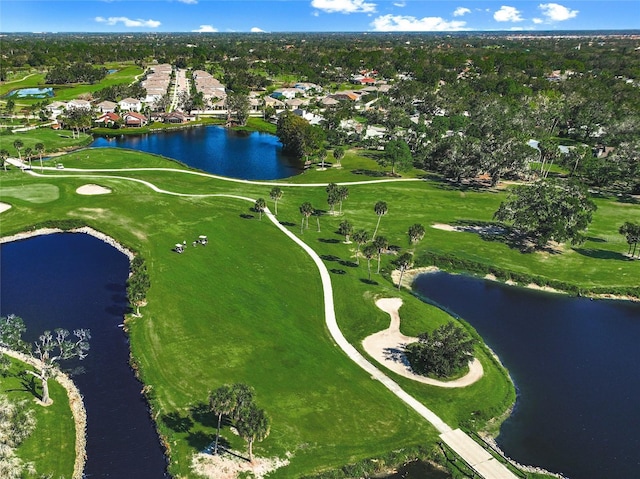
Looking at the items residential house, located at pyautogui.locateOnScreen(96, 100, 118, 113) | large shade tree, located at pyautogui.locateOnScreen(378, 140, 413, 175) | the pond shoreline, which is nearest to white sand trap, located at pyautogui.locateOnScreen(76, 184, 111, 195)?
the pond shoreline

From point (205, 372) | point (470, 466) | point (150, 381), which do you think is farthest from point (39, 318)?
point (470, 466)

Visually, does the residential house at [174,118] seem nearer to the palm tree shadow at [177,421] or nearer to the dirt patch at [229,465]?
the palm tree shadow at [177,421]

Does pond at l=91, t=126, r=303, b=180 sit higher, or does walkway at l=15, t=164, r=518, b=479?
pond at l=91, t=126, r=303, b=180

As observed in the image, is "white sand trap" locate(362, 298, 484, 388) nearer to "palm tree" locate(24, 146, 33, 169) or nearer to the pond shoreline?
the pond shoreline

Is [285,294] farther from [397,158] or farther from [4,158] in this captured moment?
[4,158]

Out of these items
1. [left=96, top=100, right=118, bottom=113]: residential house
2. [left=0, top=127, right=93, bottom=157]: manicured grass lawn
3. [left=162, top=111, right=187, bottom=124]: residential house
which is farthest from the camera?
[left=162, top=111, right=187, bottom=124]: residential house

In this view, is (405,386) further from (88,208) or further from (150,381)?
(88,208)

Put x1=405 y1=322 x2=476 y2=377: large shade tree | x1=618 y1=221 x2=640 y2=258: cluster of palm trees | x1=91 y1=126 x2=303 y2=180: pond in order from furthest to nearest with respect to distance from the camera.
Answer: x1=91 y1=126 x2=303 y2=180: pond, x1=618 y1=221 x2=640 y2=258: cluster of palm trees, x1=405 y1=322 x2=476 y2=377: large shade tree
